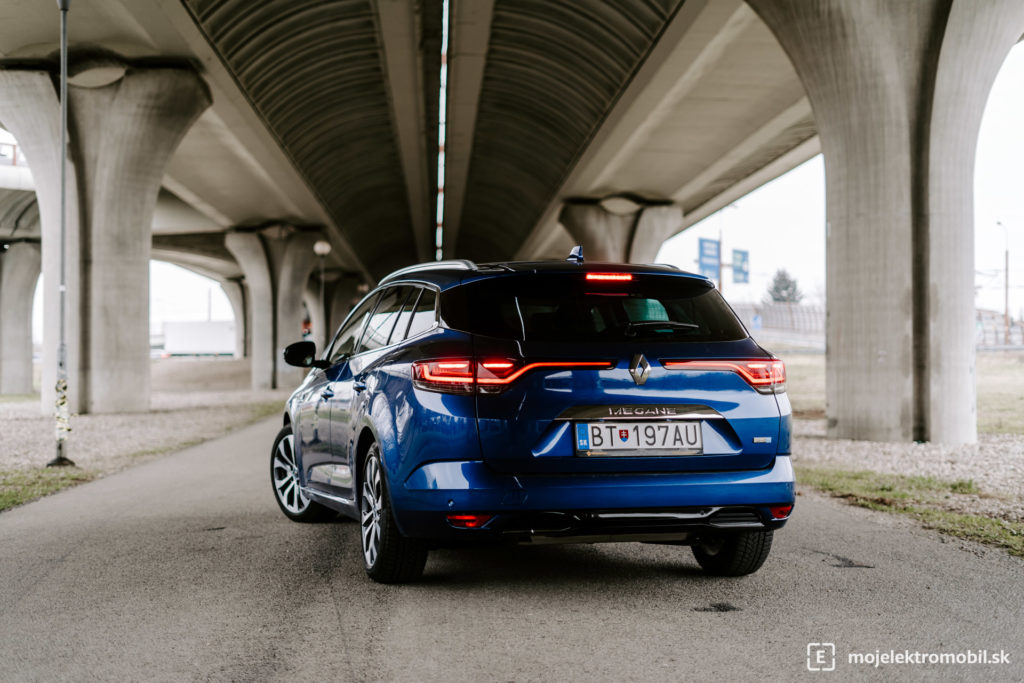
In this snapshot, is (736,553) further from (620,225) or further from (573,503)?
(620,225)

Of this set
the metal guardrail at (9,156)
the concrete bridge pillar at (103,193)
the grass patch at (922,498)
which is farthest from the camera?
the metal guardrail at (9,156)

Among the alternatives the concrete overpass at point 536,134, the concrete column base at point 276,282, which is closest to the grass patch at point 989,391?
the concrete overpass at point 536,134

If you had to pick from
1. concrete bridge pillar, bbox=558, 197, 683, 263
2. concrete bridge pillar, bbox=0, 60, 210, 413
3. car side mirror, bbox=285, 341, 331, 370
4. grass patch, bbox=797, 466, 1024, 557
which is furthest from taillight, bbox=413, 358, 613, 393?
concrete bridge pillar, bbox=558, 197, 683, 263

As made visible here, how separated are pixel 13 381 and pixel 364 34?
82.9 feet

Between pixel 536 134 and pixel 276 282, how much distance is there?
16913 millimetres

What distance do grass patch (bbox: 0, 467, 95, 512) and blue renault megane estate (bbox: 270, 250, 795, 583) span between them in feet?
17.5

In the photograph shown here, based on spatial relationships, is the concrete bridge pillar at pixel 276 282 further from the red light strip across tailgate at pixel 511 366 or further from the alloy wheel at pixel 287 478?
the red light strip across tailgate at pixel 511 366

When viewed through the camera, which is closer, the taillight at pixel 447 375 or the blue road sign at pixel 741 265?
the taillight at pixel 447 375

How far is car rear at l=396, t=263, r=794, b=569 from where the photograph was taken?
4633mm

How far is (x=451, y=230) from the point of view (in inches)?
2442

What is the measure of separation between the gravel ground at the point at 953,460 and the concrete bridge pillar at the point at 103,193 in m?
14.3

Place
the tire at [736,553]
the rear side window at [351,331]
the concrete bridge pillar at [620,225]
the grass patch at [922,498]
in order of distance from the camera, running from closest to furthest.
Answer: the tire at [736,553] → the rear side window at [351,331] → the grass patch at [922,498] → the concrete bridge pillar at [620,225]

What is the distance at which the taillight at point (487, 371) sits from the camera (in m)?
4.66

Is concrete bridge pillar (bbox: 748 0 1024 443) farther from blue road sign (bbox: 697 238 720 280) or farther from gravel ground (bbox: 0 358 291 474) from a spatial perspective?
blue road sign (bbox: 697 238 720 280)
